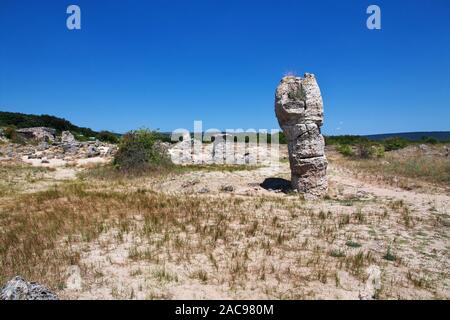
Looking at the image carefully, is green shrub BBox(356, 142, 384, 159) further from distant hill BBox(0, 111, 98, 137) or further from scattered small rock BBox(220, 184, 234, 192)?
distant hill BBox(0, 111, 98, 137)

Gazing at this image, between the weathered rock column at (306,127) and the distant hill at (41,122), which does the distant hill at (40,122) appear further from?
the weathered rock column at (306,127)

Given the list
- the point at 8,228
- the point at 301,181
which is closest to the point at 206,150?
the point at 301,181

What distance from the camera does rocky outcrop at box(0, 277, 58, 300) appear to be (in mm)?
3867

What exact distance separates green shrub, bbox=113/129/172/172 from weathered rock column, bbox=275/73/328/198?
357 inches

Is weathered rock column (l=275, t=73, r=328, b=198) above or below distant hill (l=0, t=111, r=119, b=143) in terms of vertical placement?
below

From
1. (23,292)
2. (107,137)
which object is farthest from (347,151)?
(107,137)

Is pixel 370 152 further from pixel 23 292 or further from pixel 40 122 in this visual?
pixel 40 122

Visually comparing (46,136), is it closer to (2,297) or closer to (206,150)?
(206,150)

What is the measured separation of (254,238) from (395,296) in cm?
293

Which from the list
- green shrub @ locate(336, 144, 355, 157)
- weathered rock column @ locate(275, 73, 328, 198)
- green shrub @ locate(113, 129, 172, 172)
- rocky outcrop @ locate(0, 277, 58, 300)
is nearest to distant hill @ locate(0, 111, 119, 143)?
green shrub @ locate(113, 129, 172, 172)

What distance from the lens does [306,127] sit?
471 inches

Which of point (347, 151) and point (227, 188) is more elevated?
point (347, 151)

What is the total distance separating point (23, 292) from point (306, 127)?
9.95 metres

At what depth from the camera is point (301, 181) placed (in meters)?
12.2
